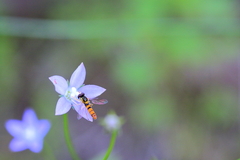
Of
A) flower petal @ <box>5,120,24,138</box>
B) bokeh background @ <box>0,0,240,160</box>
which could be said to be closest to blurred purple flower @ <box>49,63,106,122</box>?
flower petal @ <box>5,120,24,138</box>

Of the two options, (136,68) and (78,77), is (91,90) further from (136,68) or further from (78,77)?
(136,68)

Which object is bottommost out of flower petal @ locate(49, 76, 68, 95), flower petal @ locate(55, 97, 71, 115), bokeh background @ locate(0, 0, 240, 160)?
bokeh background @ locate(0, 0, 240, 160)

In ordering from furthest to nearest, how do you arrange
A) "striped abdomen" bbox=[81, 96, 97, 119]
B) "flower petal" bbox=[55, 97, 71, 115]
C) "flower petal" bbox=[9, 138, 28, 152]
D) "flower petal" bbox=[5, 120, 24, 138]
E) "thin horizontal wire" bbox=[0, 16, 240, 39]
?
"thin horizontal wire" bbox=[0, 16, 240, 39] → "flower petal" bbox=[5, 120, 24, 138] → "flower petal" bbox=[9, 138, 28, 152] → "striped abdomen" bbox=[81, 96, 97, 119] → "flower petal" bbox=[55, 97, 71, 115]

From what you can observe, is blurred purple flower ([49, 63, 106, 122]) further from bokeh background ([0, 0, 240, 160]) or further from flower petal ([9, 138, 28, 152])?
bokeh background ([0, 0, 240, 160])

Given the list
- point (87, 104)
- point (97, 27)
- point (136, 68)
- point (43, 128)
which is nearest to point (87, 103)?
point (87, 104)

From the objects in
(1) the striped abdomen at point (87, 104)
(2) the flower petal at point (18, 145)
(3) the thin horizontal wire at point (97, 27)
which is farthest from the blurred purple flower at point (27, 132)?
(3) the thin horizontal wire at point (97, 27)

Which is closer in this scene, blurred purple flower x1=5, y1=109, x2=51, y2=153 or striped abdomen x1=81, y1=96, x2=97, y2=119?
striped abdomen x1=81, y1=96, x2=97, y2=119

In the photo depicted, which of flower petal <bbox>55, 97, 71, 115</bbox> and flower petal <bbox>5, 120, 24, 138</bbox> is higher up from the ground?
flower petal <bbox>55, 97, 71, 115</bbox>

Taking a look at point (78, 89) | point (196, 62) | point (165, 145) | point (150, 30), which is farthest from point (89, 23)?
point (78, 89)

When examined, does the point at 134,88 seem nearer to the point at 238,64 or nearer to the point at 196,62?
the point at 196,62
